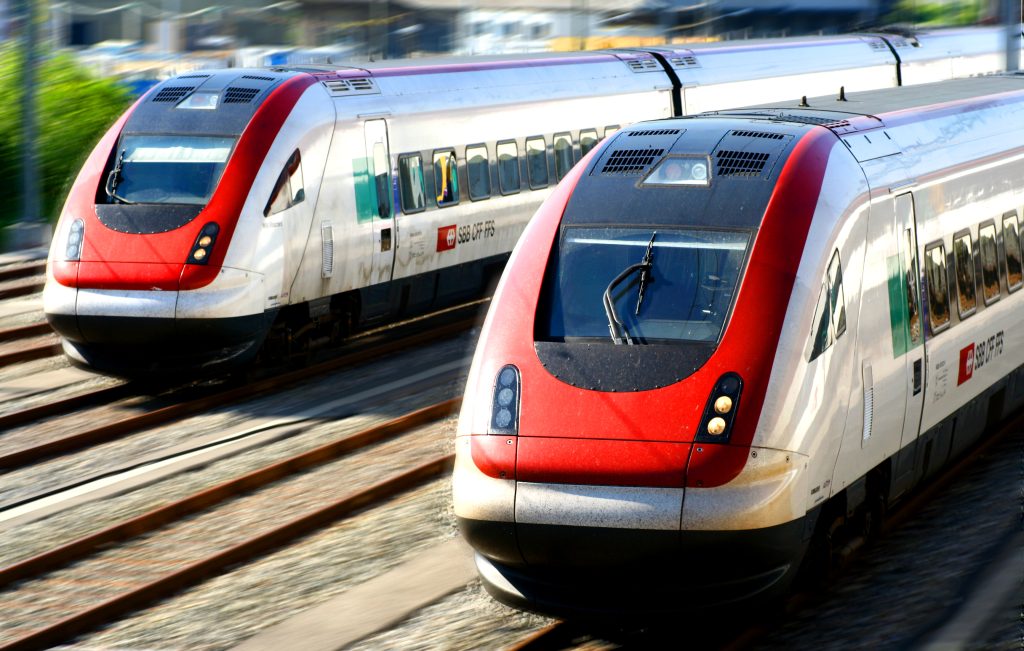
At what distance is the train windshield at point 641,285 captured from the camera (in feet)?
20.7

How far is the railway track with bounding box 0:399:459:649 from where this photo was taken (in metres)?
7.27

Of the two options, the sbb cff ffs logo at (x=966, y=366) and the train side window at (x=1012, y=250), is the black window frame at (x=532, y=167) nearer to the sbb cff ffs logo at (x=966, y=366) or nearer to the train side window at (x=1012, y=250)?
the train side window at (x=1012, y=250)

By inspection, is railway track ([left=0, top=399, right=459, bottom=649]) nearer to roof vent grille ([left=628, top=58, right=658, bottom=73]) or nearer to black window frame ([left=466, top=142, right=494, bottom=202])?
black window frame ([left=466, top=142, right=494, bottom=202])

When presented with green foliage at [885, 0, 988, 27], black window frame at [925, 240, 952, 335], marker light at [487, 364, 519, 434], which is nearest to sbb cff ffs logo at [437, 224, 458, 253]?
black window frame at [925, 240, 952, 335]

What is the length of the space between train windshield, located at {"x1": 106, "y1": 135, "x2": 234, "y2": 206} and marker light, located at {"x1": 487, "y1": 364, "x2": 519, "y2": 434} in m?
5.88

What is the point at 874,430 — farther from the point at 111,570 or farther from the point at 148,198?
the point at 148,198

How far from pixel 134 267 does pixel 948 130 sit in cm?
639

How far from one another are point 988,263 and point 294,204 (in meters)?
5.75

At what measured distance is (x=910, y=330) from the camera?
290 inches

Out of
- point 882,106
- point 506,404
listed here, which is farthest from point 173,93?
point 506,404

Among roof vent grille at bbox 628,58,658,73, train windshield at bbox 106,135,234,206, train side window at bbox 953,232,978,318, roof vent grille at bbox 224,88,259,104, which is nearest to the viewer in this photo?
train side window at bbox 953,232,978,318

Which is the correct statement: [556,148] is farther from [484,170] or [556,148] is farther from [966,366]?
[966,366]

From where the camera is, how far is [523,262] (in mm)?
6758

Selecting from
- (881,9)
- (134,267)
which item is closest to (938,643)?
(134,267)
